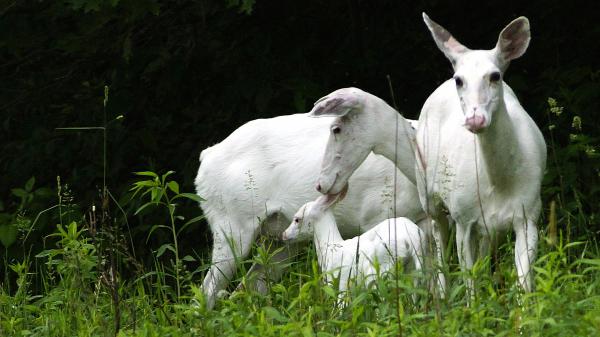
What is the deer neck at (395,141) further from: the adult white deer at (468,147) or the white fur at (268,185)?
the white fur at (268,185)

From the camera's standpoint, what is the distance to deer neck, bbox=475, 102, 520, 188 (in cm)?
596

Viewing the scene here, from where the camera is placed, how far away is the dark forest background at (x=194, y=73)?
9.05 meters

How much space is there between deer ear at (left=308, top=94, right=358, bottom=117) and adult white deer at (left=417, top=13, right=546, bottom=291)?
1.89ft

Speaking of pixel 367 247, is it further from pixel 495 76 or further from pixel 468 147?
pixel 495 76

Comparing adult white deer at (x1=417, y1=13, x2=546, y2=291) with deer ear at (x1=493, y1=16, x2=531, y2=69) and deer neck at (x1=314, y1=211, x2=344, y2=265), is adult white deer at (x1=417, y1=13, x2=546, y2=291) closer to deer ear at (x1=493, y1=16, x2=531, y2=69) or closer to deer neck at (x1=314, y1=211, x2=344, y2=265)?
deer ear at (x1=493, y1=16, x2=531, y2=69)

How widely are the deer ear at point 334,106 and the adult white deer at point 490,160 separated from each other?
58 centimetres

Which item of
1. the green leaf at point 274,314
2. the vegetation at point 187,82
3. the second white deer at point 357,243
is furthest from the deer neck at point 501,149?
the vegetation at point 187,82

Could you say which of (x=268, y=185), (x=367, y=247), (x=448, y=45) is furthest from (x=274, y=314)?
(x=268, y=185)

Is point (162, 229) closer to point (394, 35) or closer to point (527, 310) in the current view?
point (394, 35)

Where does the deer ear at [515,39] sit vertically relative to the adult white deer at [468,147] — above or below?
above

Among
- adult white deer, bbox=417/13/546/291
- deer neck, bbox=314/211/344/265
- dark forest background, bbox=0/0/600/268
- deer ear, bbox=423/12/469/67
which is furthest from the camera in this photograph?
dark forest background, bbox=0/0/600/268

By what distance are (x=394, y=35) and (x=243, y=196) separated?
2.61 m

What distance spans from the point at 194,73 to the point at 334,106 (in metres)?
3.15

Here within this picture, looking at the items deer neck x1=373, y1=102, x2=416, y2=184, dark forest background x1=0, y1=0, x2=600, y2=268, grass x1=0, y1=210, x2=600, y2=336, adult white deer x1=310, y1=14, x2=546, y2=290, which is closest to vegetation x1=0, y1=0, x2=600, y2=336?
dark forest background x1=0, y1=0, x2=600, y2=268
